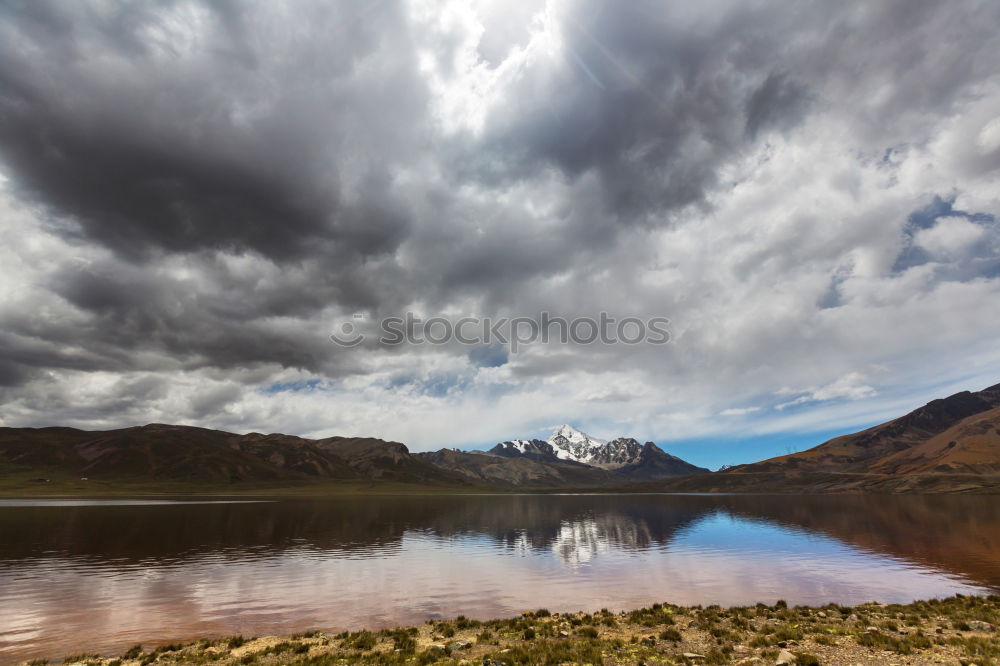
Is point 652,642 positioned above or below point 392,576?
above

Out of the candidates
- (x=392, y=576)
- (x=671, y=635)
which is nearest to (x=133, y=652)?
(x=392, y=576)

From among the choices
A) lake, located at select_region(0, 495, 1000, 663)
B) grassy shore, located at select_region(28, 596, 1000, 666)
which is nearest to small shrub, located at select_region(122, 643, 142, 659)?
grassy shore, located at select_region(28, 596, 1000, 666)

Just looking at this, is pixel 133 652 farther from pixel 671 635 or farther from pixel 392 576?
pixel 671 635

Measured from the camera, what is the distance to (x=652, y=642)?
2305 cm

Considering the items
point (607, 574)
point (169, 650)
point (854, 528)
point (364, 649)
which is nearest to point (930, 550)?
point (854, 528)

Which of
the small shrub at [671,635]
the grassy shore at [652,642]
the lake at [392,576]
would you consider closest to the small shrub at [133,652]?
the grassy shore at [652,642]

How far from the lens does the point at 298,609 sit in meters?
33.2

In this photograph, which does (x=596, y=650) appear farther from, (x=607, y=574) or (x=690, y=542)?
(x=690, y=542)

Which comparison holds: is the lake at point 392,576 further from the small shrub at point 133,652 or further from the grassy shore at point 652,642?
the grassy shore at point 652,642

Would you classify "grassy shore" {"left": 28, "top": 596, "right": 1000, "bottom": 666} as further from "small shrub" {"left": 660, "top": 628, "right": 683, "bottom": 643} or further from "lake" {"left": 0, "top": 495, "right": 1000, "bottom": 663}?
"lake" {"left": 0, "top": 495, "right": 1000, "bottom": 663}

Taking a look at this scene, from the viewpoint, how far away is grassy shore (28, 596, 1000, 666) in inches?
802

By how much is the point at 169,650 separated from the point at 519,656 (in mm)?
17423

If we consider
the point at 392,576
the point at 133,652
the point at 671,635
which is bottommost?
the point at 392,576

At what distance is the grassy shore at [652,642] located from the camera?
20375 mm
